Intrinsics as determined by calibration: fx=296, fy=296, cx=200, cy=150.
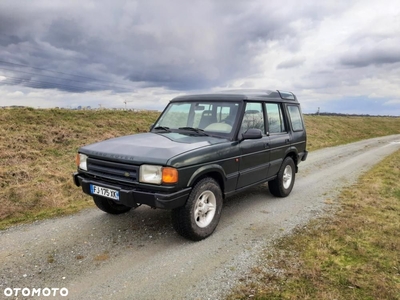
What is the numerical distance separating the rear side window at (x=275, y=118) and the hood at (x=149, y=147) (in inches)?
63.7

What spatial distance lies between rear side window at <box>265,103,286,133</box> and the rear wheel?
3.17m

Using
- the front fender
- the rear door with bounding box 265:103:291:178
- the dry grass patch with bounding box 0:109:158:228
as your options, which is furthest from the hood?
the dry grass patch with bounding box 0:109:158:228

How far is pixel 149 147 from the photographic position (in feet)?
13.0

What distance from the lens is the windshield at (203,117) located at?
486cm

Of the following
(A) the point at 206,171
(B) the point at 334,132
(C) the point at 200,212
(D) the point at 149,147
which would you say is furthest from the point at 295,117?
(B) the point at 334,132

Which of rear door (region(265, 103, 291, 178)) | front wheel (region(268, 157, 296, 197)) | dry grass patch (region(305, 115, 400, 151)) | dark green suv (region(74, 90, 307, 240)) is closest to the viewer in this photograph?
dark green suv (region(74, 90, 307, 240))

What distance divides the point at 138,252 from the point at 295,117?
4.68 meters

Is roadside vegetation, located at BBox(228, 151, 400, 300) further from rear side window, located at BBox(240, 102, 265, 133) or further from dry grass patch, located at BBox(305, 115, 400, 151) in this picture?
dry grass patch, located at BBox(305, 115, 400, 151)

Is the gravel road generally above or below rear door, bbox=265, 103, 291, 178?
below

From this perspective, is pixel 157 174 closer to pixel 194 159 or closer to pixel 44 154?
pixel 194 159

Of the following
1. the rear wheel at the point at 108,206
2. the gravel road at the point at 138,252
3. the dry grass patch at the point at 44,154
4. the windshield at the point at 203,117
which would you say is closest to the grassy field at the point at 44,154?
the dry grass patch at the point at 44,154

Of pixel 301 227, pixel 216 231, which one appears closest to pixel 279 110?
pixel 301 227

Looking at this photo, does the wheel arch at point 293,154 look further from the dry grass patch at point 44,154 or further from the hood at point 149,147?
the dry grass patch at point 44,154

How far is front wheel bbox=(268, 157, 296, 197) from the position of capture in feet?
20.5
